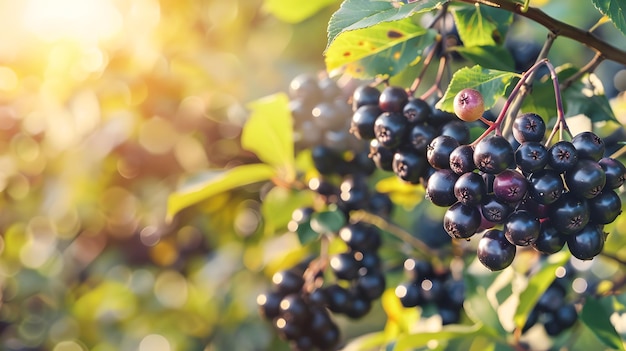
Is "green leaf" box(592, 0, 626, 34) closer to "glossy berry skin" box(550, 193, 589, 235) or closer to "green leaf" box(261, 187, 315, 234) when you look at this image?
"glossy berry skin" box(550, 193, 589, 235)

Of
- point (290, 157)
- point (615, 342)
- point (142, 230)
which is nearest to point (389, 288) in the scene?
point (290, 157)

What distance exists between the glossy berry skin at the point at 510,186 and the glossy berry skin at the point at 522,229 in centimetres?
Answer: 4

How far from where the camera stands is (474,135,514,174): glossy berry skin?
105cm

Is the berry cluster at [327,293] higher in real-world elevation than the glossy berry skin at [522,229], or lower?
lower

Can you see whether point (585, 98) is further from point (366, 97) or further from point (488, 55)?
point (366, 97)

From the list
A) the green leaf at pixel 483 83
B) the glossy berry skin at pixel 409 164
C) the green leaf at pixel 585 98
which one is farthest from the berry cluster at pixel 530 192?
the green leaf at pixel 585 98

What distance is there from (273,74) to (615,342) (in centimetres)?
173

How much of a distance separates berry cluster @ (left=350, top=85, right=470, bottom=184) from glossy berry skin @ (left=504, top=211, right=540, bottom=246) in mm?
251

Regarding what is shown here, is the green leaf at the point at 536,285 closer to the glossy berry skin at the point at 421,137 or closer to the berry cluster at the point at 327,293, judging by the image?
the berry cluster at the point at 327,293

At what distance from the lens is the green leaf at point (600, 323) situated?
1.54 metres

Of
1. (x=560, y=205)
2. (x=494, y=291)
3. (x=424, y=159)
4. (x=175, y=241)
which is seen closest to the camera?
(x=560, y=205)

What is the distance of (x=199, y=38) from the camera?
9.96 feet

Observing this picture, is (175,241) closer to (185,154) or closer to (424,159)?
(185,154)

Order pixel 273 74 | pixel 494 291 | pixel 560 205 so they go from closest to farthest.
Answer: pixel 560 205, pixel 494 291, pixel 273 74
